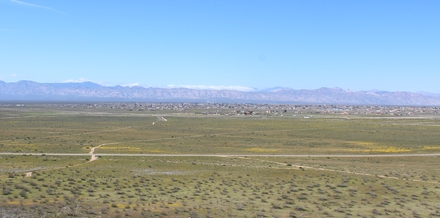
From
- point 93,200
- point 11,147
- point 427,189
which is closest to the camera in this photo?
point 93,200

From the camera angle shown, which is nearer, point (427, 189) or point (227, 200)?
point (227, 200)

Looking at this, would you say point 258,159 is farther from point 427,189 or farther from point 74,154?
point 74,154

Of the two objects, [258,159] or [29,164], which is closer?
[29,164]

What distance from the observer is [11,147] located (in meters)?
46.7

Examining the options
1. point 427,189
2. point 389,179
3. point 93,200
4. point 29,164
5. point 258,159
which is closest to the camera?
point 93,200

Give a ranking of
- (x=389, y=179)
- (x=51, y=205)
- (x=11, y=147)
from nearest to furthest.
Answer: (x=51, y=205), (x=389, y=179), (x=11, y=147)

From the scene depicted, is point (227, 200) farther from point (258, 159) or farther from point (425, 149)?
point (425, 149)

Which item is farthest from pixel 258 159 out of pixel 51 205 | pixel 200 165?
pixel 51 205

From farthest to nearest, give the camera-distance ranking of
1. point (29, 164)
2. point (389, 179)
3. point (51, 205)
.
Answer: point (29, 164) < point (389, 179) < point (51, 205)

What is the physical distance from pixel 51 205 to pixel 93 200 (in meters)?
2.41

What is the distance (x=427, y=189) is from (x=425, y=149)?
3101 cm

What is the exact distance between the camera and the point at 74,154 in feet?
135

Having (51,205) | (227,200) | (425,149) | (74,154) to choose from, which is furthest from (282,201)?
(425,149)

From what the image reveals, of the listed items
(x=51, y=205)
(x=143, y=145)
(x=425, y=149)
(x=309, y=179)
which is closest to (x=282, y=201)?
(x=309, y=179)
